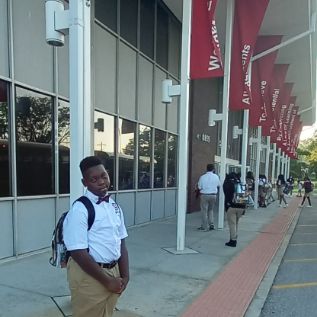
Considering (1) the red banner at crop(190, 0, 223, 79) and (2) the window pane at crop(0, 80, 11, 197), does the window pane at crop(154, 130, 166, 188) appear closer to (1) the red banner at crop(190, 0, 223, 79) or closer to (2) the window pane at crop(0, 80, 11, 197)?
(1) the red banner at crop(190, 0, 223, 79)

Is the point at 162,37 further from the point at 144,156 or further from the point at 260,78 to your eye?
the point at 260,78

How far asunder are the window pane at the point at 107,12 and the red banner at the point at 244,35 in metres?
4.06

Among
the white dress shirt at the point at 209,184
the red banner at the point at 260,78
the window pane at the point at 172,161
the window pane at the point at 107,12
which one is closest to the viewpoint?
the window pane at the point at 107,12

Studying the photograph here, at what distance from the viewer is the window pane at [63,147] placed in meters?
8.01

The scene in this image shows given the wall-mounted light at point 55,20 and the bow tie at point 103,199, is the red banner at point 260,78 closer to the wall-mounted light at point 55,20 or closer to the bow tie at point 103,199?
the wall-mounted light at point 55,20

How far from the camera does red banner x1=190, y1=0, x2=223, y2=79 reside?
27.4 feet

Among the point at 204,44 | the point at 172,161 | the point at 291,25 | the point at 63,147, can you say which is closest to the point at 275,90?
the point at 291,25

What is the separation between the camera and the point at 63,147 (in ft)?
26.7

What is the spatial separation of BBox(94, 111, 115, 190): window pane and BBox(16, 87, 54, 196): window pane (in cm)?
184

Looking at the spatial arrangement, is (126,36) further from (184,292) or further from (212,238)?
(184,292)

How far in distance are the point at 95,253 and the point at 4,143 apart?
15.2 feet

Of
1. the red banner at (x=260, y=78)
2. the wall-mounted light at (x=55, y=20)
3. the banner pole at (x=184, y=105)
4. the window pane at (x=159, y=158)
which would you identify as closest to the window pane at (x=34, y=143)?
the banner pole at (x=184, y=105)

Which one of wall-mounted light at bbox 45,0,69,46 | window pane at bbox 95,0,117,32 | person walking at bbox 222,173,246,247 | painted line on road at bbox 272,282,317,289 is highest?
window pane at bbox 95,0,117,32

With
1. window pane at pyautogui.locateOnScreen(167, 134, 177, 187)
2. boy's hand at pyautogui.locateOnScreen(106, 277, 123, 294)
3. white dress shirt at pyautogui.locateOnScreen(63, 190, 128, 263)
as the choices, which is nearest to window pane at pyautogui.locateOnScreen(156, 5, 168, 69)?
window pane at pyautogui.locateOnScreen(167, 134, 177, 187)
